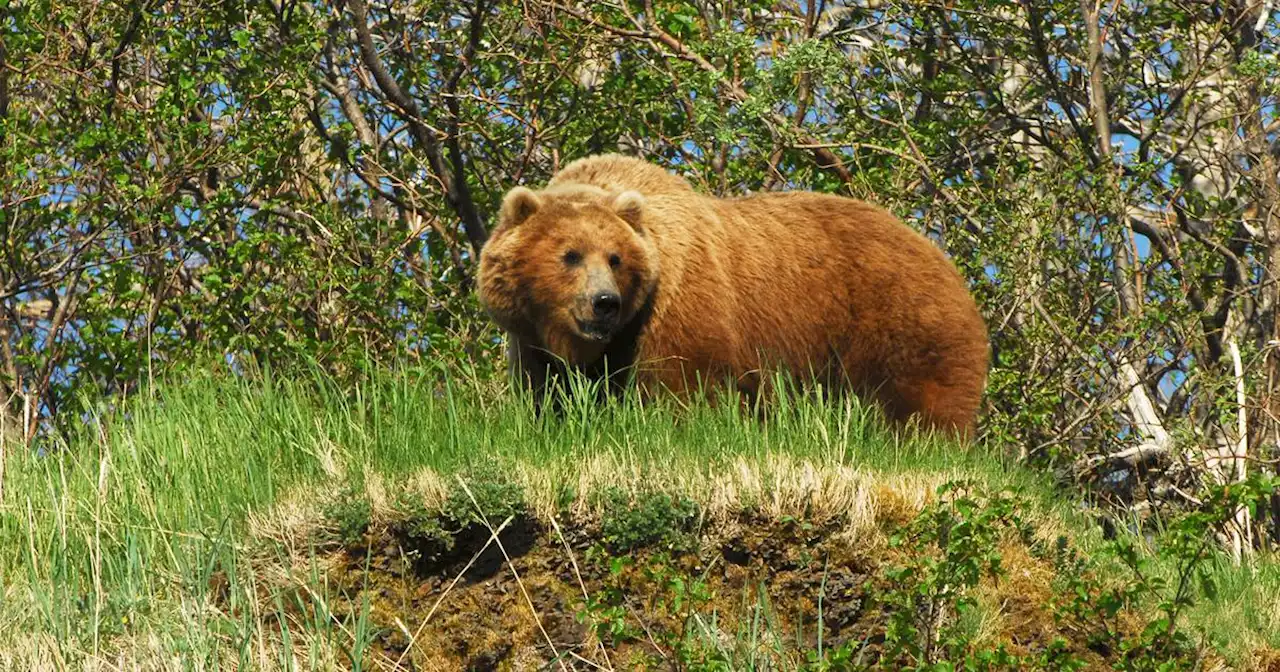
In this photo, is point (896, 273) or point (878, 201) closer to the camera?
point (896, 273)

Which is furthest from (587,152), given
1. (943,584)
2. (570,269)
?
(943,584)

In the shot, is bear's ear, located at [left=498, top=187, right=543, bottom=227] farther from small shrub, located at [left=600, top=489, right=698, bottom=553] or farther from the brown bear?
small shrub, located at [left=600, top=489, right=698, bottom=553]

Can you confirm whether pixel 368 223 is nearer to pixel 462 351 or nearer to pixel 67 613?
pixel 462 351

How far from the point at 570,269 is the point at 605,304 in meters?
0.33

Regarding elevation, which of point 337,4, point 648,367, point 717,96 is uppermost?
point 337,4

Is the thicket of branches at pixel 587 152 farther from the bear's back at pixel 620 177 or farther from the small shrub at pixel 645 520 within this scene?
the small shrub at pixel 645 520

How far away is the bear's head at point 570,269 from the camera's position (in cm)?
707

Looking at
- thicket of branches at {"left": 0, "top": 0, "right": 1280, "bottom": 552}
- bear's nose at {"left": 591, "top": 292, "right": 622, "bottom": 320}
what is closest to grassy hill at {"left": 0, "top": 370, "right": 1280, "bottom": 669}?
bear's nose at {"left": 591, "top": 292, "right": 622, "bottom": 320}

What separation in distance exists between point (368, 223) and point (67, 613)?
5.75 m

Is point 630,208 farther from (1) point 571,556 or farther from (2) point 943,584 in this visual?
(2) point 943,584

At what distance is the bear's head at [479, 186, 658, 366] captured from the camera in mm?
7070

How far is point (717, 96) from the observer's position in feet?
33.9

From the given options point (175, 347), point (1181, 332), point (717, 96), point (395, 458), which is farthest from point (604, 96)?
point (395, 458)

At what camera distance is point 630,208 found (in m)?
7.33
